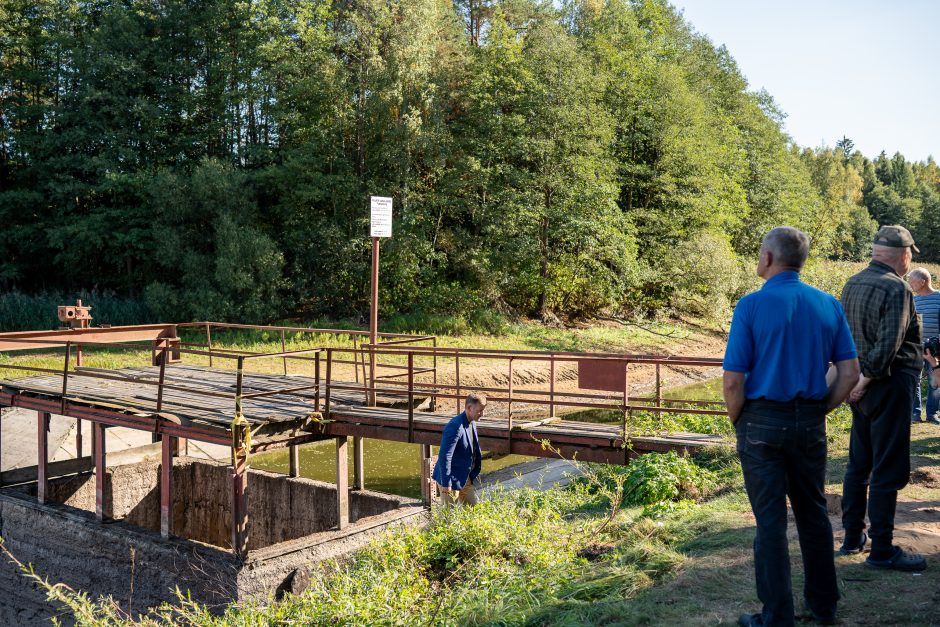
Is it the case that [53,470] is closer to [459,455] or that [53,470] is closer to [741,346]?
[459,455]

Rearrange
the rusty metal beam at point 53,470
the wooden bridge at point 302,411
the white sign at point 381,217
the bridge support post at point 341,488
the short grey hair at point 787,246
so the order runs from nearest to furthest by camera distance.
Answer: the short grey hair at point 787,246 < the wooden bridge at point 302,411 < the bridge support post at point 341,488 < the white sign at point 381,217 < the rusty metal beam at point 53,470

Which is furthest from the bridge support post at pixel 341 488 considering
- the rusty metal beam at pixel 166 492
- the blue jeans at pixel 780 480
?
the blue jeans at pixel 780 480

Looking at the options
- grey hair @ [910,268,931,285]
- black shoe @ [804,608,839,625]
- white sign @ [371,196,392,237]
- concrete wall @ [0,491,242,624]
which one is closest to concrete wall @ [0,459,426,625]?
concrete wall @ [0,491,242,624]

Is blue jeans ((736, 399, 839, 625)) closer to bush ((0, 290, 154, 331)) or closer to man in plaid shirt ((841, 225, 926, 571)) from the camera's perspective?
man in plaid shirt ((841, 225, 926, 571))

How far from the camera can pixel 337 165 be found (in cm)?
3428

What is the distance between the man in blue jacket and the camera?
855 centimetres

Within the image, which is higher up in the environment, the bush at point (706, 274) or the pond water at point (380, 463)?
the bush at point (706, 274)

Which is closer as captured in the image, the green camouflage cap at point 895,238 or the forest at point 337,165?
the green camouflage cap at point 895,238

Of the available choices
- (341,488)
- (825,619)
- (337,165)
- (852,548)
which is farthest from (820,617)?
(337,165)

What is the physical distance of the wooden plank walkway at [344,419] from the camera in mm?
9367

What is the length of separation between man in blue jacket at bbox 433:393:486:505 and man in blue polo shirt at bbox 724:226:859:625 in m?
4.56

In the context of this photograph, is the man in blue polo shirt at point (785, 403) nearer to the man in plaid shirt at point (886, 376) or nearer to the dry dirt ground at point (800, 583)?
the dry dirt ground at point (800, 583)

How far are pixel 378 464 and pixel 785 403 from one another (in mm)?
14305

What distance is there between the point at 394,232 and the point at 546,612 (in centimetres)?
2830
